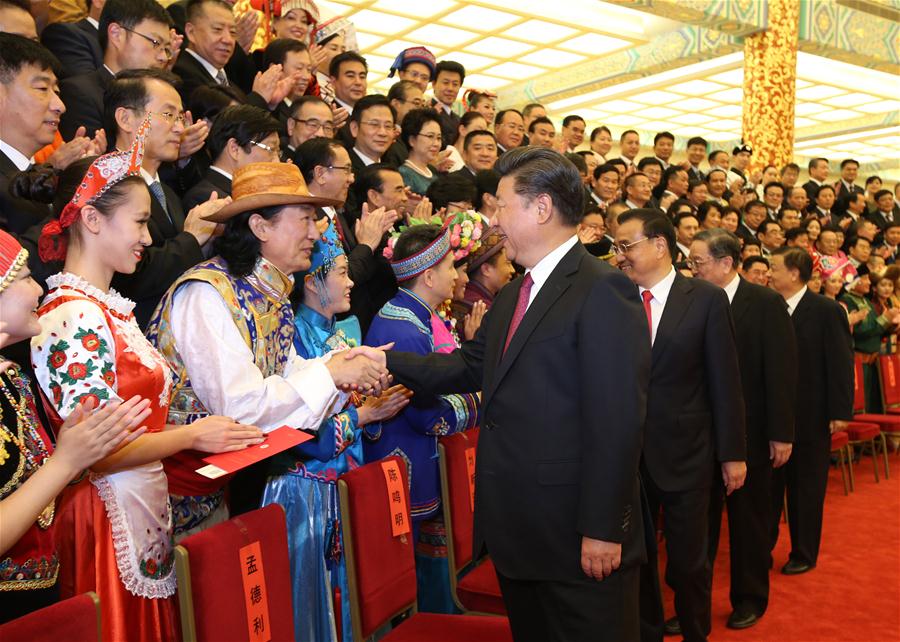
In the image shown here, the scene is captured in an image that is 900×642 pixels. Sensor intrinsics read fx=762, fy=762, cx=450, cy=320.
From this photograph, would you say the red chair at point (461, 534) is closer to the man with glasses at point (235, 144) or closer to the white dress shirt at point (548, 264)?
the white dress shirt at point (548, 264)

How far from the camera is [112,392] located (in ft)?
5.21

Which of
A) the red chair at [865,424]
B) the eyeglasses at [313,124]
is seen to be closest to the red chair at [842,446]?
the red chair at [865,424]

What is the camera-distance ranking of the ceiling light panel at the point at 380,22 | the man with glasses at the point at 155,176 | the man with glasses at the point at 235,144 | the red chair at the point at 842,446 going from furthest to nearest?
1. the ceiling light panel at the point at 380,22
2. the red chair at the point at 842,446
3. the man with glasses at the point at 235,144
4. the man with glasses at the point at 155,176

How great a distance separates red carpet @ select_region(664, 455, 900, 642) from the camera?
10.5 feet

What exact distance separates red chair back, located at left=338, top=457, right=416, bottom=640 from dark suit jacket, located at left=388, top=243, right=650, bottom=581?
0.32 meters

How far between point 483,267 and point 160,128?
1706mm

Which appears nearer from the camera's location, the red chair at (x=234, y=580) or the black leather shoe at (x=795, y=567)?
the red chair at (x=234, y=580)

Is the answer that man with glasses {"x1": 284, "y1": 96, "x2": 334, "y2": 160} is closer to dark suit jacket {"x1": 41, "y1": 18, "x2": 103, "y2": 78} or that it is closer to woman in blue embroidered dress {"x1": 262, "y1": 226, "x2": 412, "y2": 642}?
dark suit jacket {"x1": 41, "y1": 18, "x2": 103, "y2": 78}

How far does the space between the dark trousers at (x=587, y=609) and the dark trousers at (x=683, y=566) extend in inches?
37.4

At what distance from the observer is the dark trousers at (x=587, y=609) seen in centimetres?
180

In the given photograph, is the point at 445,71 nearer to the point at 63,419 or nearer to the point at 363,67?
the point at 363,67

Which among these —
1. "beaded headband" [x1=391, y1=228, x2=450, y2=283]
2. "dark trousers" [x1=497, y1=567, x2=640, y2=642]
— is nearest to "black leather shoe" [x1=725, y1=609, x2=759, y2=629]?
"dark trousers" [x1=497, y1=567, x2=640, y2=642]

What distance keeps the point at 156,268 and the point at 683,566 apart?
6.88ft

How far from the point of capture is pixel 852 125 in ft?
48.9
